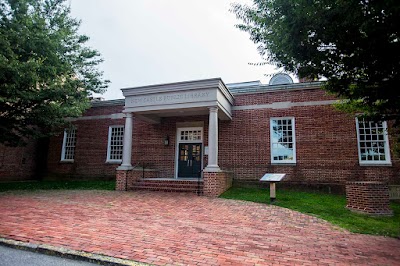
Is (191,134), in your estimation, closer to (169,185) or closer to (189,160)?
(189,160)

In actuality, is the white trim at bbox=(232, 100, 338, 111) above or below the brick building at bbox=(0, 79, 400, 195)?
above

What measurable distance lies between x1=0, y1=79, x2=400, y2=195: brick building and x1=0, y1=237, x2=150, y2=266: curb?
684 cm

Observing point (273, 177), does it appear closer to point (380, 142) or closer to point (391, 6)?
point (380, 142)

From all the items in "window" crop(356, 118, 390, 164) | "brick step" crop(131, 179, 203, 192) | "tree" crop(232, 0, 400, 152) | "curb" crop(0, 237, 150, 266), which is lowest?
"curb" crop(0, 237, 150, 266)

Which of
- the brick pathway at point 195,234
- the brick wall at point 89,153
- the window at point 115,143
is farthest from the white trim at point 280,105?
the brick wall at point 89,153

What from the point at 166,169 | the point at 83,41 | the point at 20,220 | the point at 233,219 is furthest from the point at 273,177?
the point at 83,41

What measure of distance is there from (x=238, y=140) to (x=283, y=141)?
223 centimetres

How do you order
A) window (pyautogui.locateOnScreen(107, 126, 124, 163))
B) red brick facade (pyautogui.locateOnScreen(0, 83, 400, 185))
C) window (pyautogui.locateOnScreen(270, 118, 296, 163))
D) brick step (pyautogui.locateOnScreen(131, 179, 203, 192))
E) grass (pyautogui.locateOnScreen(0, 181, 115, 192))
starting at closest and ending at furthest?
brick step (pyautogui.locateOnScreen(131, 179, 203, 192))
red brick facade (pyautogui.locateOnScreen(0, 83, 400, 185))
window (pyautogui.locateOnScreen(270, 118, 296, 163))
grass (pyautogui.locateOnScreen(0, 181, 115, 192))
window (pyautogui.locateOnScreen(107, 126, 124, 163))

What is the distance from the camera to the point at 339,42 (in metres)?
4.38

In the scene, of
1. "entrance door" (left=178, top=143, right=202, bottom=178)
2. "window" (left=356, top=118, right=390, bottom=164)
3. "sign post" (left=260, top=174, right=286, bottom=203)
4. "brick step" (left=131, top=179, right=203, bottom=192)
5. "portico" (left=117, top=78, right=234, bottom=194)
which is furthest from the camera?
"entrance door" (left=178, top=143, right=202, bottom=178)

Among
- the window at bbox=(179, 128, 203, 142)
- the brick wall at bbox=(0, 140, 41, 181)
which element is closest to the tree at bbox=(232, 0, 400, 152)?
the window at bbox=(179, 128, 203, 142)

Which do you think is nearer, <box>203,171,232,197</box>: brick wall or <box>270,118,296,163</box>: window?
<box>203,171,232,197</box>: brick wall

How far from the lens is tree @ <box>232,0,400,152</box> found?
12.5 ft

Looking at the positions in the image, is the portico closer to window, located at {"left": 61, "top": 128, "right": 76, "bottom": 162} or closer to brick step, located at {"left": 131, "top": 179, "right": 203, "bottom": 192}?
brick step, located at {"left": 131, "top": 179, "right": 203, "bottom": 192}
